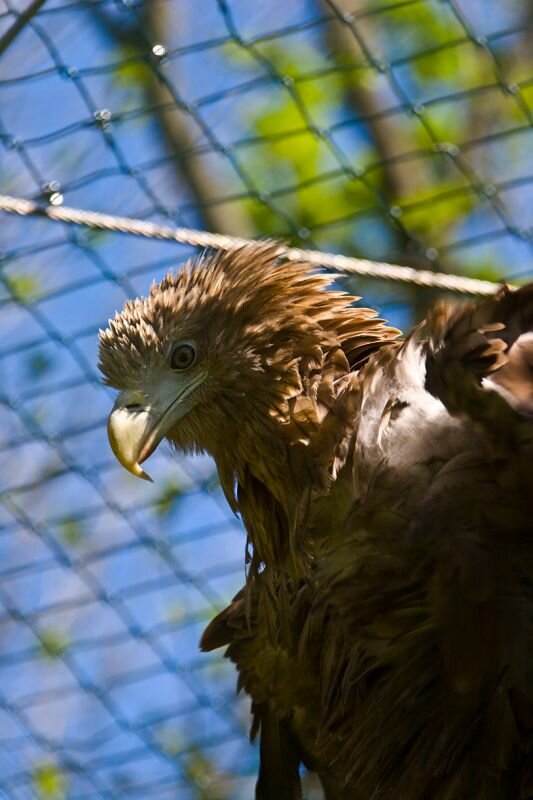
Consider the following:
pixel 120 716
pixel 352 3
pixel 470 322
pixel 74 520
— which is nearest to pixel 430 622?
pixel 470 322

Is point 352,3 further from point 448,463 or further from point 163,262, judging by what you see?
point 448,463

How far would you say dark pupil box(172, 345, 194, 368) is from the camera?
282 cm

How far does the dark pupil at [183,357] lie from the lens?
2.82m

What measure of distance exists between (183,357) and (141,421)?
162mm

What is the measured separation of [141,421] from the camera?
276cm

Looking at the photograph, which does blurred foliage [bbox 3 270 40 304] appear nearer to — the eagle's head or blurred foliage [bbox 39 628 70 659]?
blurred foliage [bbox 39 628 70 659]

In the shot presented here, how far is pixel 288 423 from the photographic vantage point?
105 inches

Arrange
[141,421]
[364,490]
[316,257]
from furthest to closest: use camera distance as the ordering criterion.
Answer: [316,257], [141,421], [364,490]

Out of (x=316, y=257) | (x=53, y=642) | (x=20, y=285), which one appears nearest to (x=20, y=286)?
(x=20, y=285)

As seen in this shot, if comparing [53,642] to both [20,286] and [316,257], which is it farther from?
[316,257]

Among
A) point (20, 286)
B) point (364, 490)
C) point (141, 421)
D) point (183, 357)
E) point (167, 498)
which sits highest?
point (20, 286)

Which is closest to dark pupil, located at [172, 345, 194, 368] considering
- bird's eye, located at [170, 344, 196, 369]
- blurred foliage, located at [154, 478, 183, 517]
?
bird's eye, located at [170, 344, 196, 369]

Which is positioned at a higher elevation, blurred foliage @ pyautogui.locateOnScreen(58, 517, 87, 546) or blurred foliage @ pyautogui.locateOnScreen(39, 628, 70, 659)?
blurred foliage @ pyautogui.locateOnScreen(58, 517, 87, 546)

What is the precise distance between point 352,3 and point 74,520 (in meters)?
2.00
